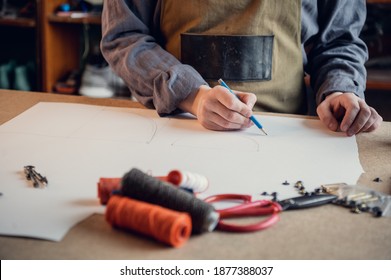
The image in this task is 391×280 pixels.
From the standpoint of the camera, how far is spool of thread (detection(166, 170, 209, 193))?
0.66 m

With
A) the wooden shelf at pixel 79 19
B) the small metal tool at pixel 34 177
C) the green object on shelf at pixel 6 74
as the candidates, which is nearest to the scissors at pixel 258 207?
the small metal tool at pixel 34 177

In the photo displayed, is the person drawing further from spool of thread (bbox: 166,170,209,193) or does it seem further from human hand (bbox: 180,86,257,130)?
spool of thread (bbox: 166,170,209,193)

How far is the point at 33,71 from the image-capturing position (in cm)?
256

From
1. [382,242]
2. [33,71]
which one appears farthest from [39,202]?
[33,71]

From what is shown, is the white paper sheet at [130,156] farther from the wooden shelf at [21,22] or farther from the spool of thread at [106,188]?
the wooden shelf at [21,22]

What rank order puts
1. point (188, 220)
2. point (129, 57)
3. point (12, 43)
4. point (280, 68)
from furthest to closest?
point (12, 43) → point (280, 68) → point (129, 57) → point (188, 220)

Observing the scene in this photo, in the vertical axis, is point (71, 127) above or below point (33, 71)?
above

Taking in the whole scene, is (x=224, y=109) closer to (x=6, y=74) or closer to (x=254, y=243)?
(x=254, y=243)

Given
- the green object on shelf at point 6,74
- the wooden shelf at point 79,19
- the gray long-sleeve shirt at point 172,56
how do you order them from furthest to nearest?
the green object on shelf at point 6,74 → the wooden shelf at point 79,19 → the gray long-sleeve shirt at point 172,56

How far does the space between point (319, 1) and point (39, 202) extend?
34.7 inches

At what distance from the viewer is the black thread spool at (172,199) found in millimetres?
606

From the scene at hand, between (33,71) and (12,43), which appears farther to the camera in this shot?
(12,43)

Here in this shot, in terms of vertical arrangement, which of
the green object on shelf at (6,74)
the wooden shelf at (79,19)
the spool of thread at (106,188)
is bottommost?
the green object on shelf at (6,74)

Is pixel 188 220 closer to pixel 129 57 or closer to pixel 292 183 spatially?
pixel 292 183
